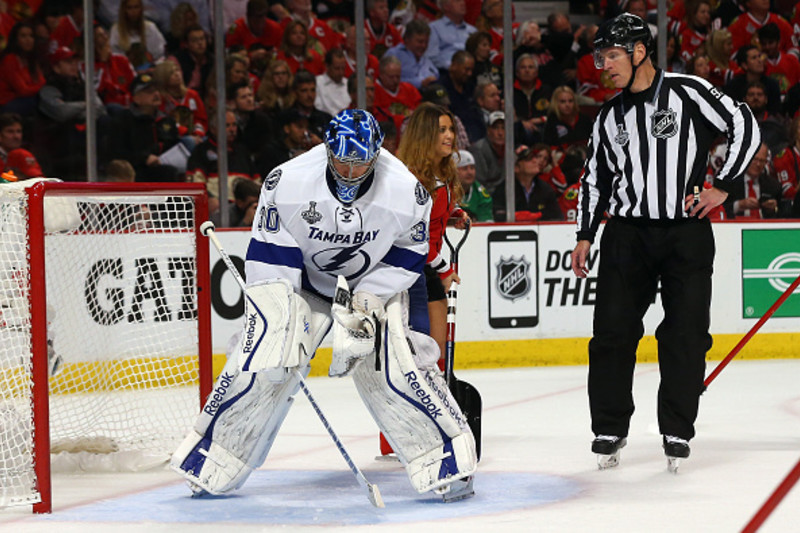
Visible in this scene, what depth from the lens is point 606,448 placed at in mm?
3457

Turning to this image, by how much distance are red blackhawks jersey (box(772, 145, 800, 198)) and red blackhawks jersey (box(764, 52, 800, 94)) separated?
1.58 feet

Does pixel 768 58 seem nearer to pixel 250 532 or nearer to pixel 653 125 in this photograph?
pixel 653 125

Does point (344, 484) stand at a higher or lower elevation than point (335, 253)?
lower

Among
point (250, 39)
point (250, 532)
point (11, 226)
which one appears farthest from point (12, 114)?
point (250, 532)

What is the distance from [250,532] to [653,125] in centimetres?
163

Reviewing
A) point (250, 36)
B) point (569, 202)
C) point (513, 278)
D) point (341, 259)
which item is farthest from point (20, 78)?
point (341, 259)

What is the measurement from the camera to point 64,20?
6.56 meters

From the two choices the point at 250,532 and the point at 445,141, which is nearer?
the point at 250,532

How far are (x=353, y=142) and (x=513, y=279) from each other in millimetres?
3587

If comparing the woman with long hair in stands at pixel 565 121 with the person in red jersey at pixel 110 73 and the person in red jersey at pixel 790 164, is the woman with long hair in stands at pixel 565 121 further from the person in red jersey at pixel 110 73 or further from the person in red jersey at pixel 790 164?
the person in red jersey at pixel 110 73

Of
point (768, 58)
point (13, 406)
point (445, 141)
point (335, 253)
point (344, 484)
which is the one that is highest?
point (768, 58)

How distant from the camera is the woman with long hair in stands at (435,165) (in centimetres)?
363

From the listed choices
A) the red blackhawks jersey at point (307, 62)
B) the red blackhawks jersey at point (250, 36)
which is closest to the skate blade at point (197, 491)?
the red blackhawks jersey at point (250, 36)

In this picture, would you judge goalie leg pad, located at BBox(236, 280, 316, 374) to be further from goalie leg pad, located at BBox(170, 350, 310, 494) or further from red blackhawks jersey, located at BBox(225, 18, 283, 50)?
red blackhawks jersey, located at BBox(225, 18, 283, 50)
